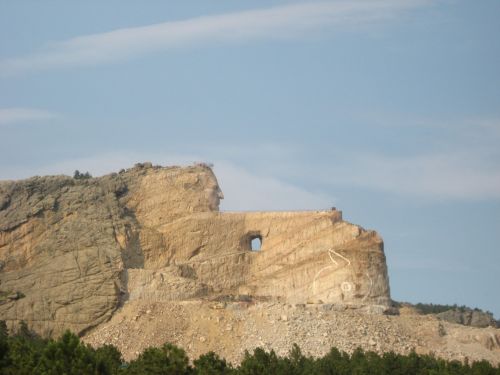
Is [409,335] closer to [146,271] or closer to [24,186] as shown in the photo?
[146,271]

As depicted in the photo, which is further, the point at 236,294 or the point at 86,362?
the point at 236,294

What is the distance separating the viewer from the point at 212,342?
88250 millimetres

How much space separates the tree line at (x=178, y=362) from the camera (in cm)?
7950

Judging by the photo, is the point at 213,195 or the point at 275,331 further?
the point at 213,195

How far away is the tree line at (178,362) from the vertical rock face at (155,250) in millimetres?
2370

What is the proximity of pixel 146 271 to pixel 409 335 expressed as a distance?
32.9 feet

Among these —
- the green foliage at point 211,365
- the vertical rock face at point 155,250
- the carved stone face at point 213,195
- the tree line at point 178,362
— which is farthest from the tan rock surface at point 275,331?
the carved stone face at point 213,195

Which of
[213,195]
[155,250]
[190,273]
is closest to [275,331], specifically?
[190,273]

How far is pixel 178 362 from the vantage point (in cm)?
7950

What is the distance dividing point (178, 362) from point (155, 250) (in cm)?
1377

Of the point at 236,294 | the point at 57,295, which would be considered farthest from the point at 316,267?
the point at 57,295

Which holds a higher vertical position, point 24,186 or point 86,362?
point 24,186

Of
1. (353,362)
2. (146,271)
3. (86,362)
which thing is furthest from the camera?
(146,271)

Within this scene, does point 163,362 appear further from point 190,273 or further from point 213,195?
point 213,195
